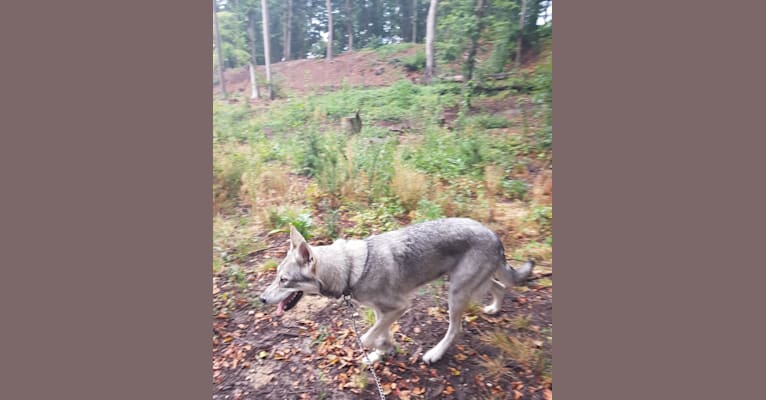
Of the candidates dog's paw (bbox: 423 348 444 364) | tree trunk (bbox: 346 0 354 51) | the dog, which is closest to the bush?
tree trunk (bbox: 346 0 354 51)

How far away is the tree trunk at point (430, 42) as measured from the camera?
4.87m

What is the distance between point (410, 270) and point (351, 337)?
1.10 metres

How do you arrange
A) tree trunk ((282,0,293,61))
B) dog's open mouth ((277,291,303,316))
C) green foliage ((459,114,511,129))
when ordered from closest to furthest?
dog's open mouth ((277,291,303,316)) < green foliage ((459,114,511,129)) < tree trunk ((282,0,293,61))

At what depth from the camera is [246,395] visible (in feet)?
15.3

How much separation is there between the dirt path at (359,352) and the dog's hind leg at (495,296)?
0.27ft

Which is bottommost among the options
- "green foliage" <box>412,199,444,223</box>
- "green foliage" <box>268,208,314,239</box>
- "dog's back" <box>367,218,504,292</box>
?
"dog's back" <box>367,218,504,292</box>

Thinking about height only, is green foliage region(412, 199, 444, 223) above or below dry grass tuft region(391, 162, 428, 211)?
below

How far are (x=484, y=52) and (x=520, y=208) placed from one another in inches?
73.8

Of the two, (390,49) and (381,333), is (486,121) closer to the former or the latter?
(390,49)

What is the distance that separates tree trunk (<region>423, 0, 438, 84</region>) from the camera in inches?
192

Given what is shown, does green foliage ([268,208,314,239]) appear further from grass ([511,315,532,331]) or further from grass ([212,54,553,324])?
grass ([511,315,532,331])

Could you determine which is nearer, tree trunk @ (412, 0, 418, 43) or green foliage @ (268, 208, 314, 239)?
tree trunk @ (412, 0, 418, 43)

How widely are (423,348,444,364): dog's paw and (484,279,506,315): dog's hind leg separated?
765 millimetres

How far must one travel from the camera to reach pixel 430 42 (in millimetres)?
4906
